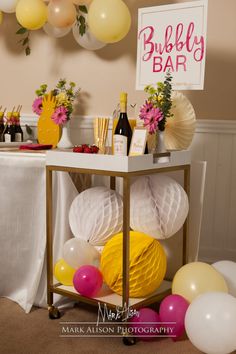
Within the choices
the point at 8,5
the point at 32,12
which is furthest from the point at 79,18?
the point at 8,5

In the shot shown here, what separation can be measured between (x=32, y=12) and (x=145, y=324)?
1595 millimetres

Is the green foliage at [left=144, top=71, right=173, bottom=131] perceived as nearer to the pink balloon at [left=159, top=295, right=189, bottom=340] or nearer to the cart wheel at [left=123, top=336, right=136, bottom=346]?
the pink balloon at [left=159, top=295, right=189, bottom=340]

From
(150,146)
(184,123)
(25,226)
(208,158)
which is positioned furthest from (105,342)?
(208,158)

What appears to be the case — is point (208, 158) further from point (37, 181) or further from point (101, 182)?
point (37, 181)

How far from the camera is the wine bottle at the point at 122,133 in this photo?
5.52ft

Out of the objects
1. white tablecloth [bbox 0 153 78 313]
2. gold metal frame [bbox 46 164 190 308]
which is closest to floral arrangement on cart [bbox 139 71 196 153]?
gold metal frame [bbox 46 164 190 308]

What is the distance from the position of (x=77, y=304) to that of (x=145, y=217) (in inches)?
21.6

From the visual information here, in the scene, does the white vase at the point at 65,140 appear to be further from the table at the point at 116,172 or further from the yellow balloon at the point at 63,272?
the yellow balloon at the point at 63,272

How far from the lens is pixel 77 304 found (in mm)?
2062

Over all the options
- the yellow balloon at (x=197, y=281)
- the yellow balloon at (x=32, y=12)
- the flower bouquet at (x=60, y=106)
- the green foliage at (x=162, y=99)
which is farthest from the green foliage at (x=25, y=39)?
the yellow balloon at (x=197, y=281)

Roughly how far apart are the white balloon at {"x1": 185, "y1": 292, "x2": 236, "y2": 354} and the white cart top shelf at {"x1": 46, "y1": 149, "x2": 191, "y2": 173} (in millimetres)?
476

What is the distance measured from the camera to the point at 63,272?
6.20ft

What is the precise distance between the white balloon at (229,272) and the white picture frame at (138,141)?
53cm

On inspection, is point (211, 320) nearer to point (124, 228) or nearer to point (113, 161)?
point (124, 228)
